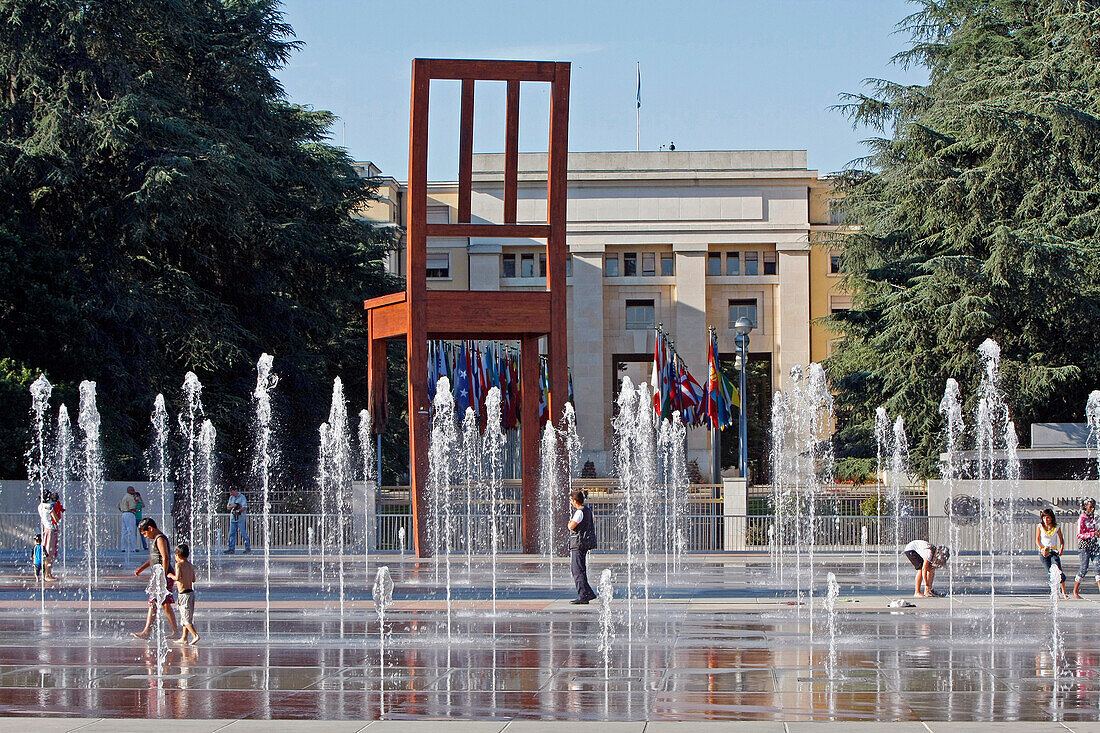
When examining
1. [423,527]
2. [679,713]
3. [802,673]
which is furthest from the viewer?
[423,527]

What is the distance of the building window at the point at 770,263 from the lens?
2923 inches

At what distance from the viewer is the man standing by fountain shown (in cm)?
1816

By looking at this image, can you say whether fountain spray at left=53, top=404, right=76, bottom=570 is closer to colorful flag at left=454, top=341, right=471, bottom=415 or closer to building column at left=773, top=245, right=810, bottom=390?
colorful flag at left=454, top=341, right=471, bottom=415

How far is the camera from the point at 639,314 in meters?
74.6

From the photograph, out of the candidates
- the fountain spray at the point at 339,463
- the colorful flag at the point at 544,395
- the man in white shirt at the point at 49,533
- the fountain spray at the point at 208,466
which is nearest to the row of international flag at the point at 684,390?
the colorful flag at the point at 544,395

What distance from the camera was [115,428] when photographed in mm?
36188

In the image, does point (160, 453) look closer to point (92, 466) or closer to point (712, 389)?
point (92, 466)

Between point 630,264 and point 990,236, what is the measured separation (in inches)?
1376

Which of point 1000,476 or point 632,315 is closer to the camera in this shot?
point 1000,476

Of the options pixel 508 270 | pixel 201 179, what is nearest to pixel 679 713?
pixel 201 179

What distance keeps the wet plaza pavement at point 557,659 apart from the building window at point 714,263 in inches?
2115

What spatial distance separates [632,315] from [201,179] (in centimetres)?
4006

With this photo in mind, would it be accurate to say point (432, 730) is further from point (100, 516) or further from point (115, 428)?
point (115, 428)

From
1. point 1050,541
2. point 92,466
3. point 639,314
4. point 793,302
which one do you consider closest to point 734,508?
point 1050,541
